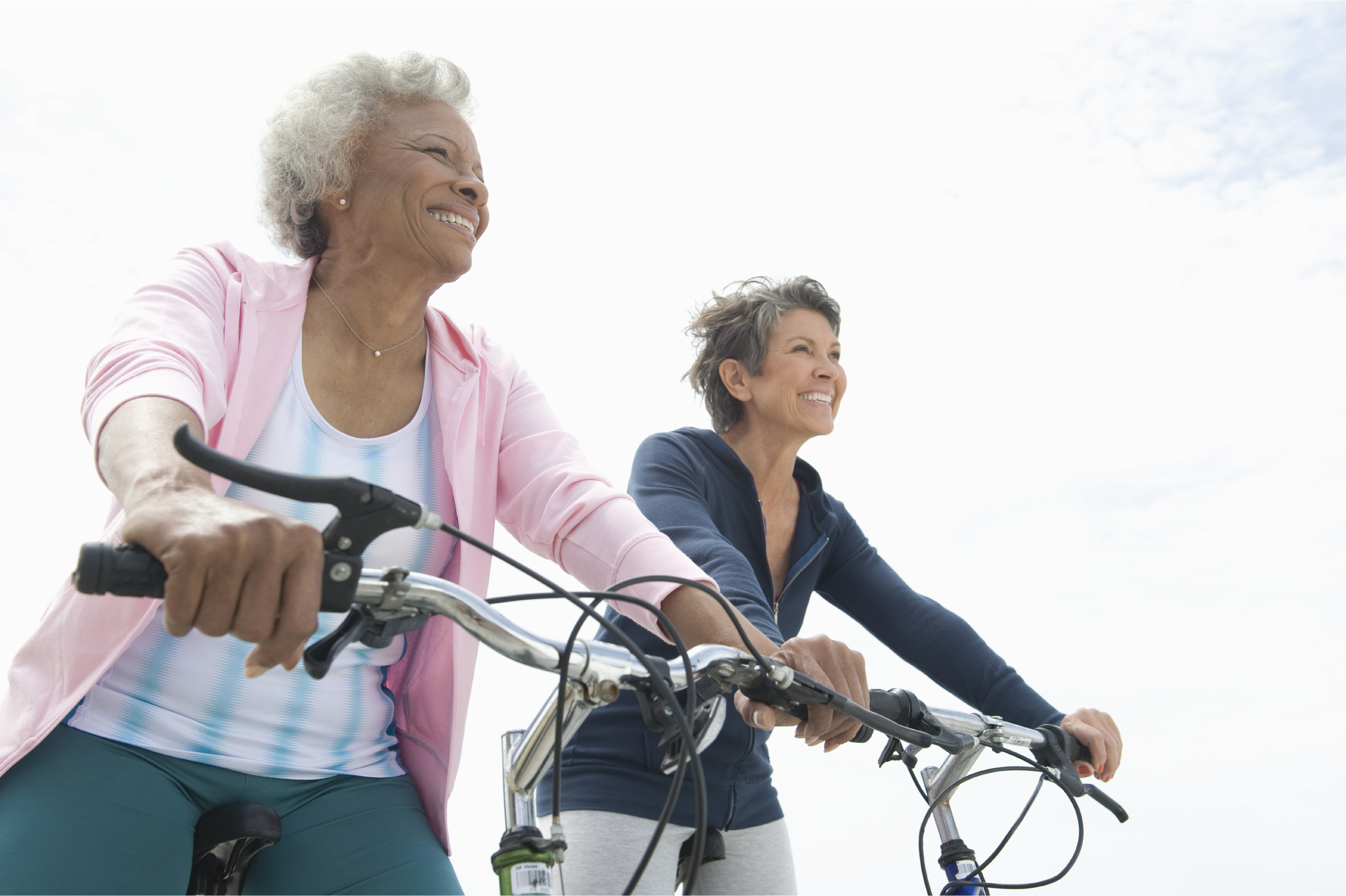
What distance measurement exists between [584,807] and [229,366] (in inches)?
46.2

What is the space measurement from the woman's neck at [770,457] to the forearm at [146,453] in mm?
1883

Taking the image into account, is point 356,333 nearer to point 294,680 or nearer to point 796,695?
point 294,680

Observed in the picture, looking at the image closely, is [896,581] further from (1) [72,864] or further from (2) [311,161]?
(1) [72,864]

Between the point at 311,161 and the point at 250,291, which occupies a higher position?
the point at 311,161

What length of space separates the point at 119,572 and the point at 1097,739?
7.14 ft

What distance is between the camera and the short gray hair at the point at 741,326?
3332 mm

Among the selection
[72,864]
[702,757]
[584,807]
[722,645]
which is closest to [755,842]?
[702,757]

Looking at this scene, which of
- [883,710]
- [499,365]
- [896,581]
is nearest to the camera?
[883,710]

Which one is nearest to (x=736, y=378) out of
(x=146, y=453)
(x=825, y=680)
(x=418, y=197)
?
(x=418, y=197)

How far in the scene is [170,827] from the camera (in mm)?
1547

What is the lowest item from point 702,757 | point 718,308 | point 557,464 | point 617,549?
point 702,757

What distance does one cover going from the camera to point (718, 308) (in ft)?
11.5

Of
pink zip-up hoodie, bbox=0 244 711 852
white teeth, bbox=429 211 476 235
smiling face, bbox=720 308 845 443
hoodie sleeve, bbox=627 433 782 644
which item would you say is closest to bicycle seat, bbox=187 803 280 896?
pink zip-up hoodie, bbox=0 244 711 852

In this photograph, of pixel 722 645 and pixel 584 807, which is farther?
pixel 584 807
